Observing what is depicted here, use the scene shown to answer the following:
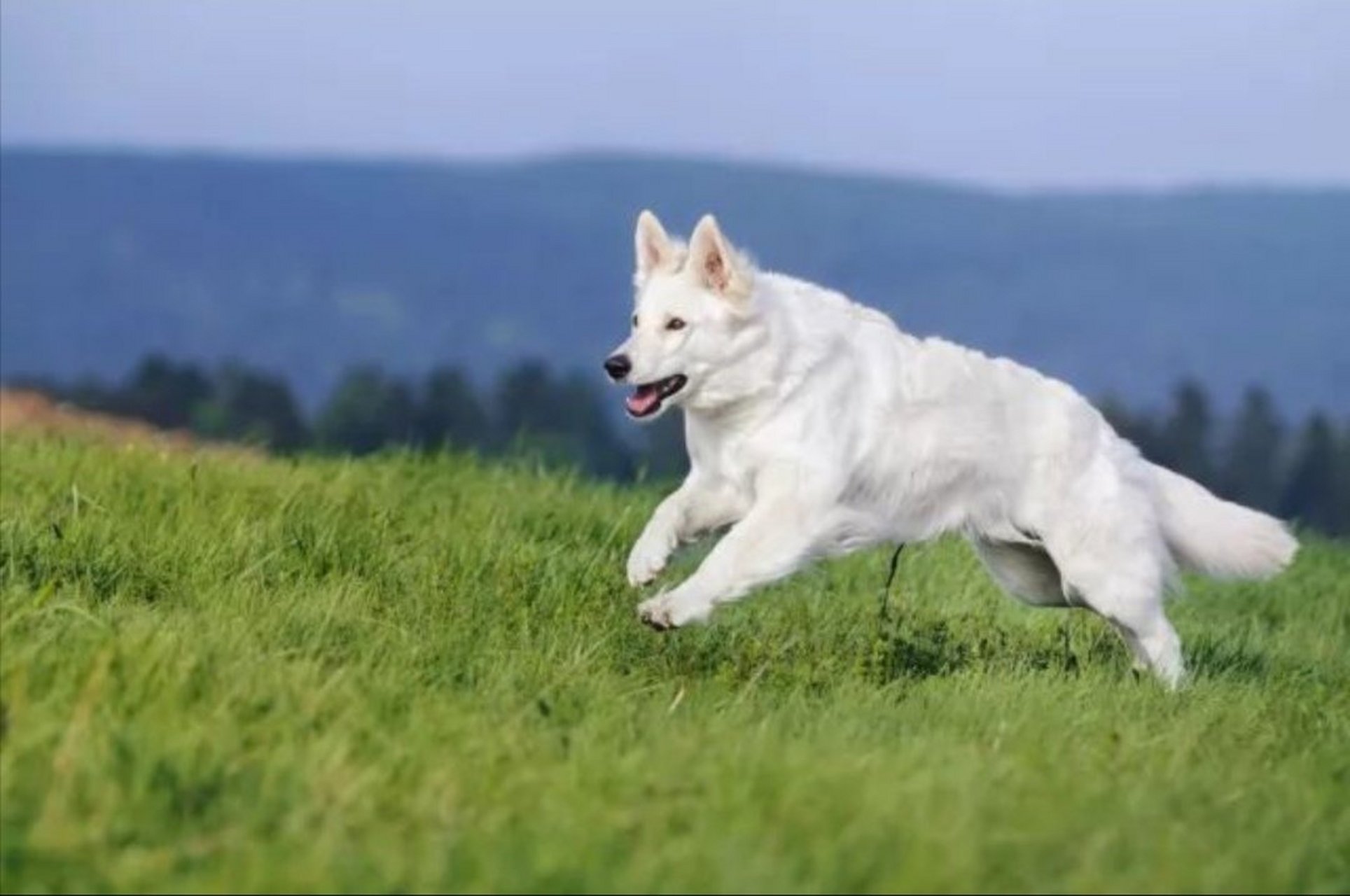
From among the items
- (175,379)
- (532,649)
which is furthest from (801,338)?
(175,379)

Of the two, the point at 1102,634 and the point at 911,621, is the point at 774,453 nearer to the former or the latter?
the point at 911,621

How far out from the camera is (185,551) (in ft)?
25.0

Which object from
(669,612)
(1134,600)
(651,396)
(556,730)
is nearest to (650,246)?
(651,396)

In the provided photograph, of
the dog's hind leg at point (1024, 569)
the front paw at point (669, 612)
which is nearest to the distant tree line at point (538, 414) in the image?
the dog's hind leg at point (1024, 569)

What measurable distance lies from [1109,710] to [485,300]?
104ft

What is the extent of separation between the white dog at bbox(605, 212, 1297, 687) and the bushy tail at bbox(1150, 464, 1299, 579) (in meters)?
0.06

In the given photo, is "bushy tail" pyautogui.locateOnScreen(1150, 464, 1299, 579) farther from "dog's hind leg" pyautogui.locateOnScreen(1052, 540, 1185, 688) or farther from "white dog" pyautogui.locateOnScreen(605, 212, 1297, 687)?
"dog's hind leg" pyautogui.locateOnScreen(1052, 540, 1185, 688)

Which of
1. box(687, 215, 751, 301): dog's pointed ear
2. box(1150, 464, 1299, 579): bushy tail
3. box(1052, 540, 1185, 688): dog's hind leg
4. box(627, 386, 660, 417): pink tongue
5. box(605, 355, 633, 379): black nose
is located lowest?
box(1052, 540, 1185, 688): dog's hind leg

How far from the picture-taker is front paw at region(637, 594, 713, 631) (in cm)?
716

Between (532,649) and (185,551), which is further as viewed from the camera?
(185,551)

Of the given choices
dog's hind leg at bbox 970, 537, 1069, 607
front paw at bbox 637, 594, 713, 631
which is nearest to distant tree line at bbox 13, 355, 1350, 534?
dog's hind leg at bbox 970, 537, 1069, 607

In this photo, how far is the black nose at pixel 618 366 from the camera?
7512 millimetres

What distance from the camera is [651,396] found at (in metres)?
7.64

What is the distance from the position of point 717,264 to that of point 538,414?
46.1ft
